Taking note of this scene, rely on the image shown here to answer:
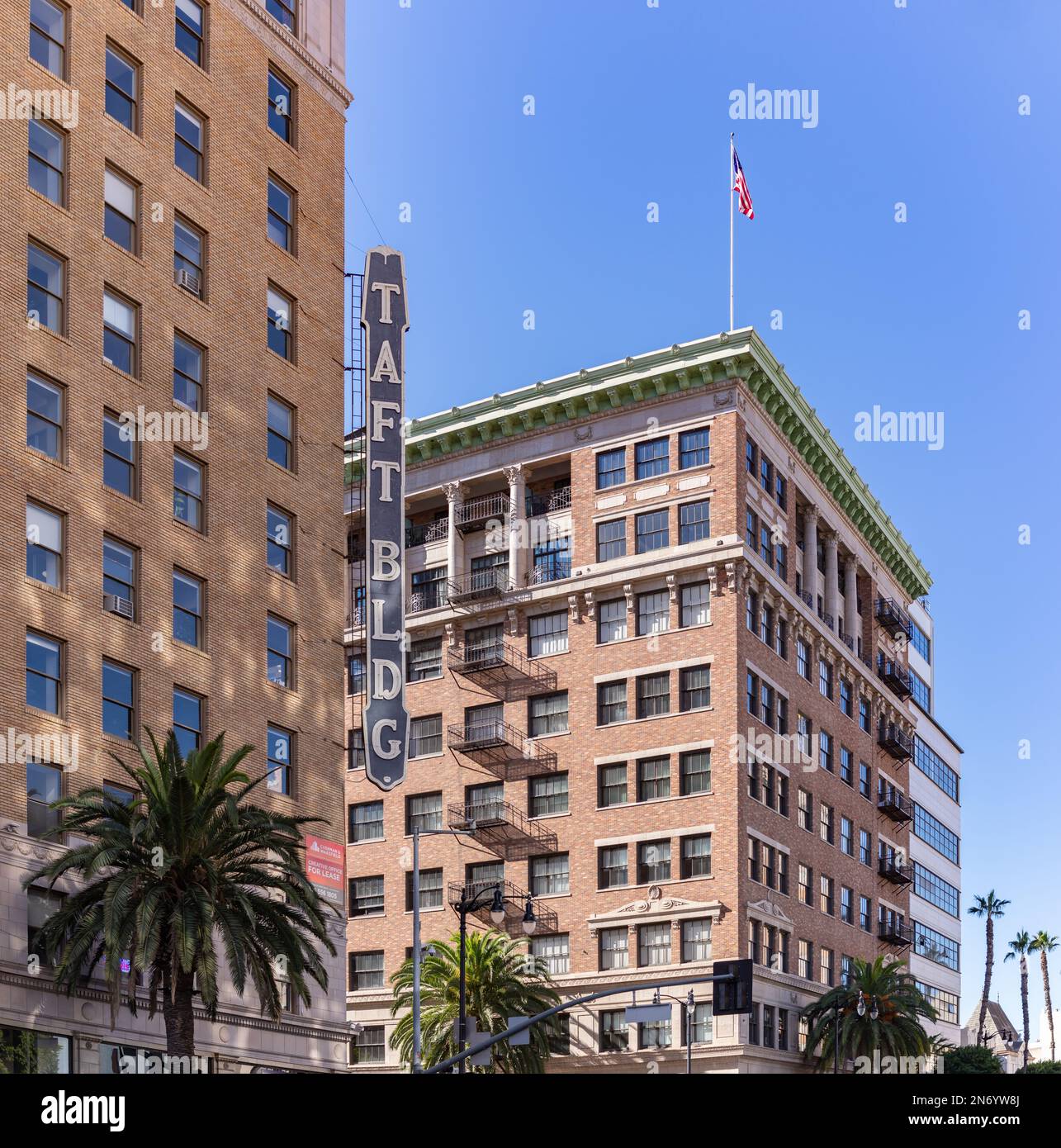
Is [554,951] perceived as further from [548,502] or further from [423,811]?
[548,502]

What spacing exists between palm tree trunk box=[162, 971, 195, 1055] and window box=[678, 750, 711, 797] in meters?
37.3

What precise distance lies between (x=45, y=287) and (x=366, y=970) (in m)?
44.4

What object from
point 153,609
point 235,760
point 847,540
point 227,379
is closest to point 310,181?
point 227,379

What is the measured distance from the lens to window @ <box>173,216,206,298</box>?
47.9 metres

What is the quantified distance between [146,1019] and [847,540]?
58.0 metres

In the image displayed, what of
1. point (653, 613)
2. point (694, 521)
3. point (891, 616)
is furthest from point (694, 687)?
point (891, 616)

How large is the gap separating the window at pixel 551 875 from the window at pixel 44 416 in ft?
127

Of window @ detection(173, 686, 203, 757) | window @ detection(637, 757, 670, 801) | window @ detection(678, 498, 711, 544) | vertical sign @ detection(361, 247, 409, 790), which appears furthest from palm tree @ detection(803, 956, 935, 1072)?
window @ detection(173, 686, 203, 757)

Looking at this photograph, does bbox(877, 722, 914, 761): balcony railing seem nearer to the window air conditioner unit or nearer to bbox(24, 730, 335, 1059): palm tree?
the window air conditioner unit

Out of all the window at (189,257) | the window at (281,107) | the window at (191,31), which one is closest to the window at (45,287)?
the window at (189,257)

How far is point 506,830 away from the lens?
2997 inches

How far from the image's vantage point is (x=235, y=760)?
38.4m

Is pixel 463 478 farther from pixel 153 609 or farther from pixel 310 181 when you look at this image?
pixel 153 609
